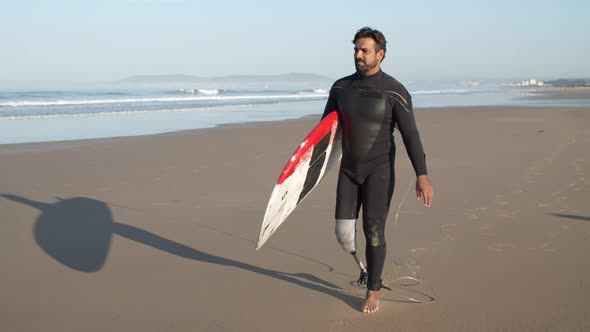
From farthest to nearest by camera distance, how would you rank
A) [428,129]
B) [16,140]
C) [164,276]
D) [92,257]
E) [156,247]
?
1. [428,129]
2. [16,140]
3. [156,247]
4. [92,257]
5. [164,276]

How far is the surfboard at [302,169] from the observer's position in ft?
10.9

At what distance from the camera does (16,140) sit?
42.3ft

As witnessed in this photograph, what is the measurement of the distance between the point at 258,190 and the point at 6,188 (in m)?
3.19

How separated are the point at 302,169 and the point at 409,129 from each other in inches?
27.6

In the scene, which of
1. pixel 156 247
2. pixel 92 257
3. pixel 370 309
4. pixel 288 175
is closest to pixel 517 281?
pixel 370 309

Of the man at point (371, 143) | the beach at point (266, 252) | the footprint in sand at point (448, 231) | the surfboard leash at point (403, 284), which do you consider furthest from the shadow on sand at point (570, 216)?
the man at point (371, 143)

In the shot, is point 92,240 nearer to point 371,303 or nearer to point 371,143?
point 371,303

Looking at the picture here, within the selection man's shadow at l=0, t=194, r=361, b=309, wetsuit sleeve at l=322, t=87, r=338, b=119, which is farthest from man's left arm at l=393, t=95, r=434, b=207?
man's shadow at l=0, t=194, r=361, b=309

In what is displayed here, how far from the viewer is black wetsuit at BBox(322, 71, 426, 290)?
3.30 m

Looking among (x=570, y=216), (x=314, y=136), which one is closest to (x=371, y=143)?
(x=314, y=136)

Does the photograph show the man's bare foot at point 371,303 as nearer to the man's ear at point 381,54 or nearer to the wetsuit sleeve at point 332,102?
the wetsuit sleeve at point 332,102

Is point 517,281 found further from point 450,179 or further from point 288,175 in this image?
point 450,179

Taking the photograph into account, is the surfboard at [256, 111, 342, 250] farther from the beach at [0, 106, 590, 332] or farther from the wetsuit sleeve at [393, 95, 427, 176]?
the beach at [0, 106, 590, 332]

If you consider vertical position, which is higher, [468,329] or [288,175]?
[288,175]
